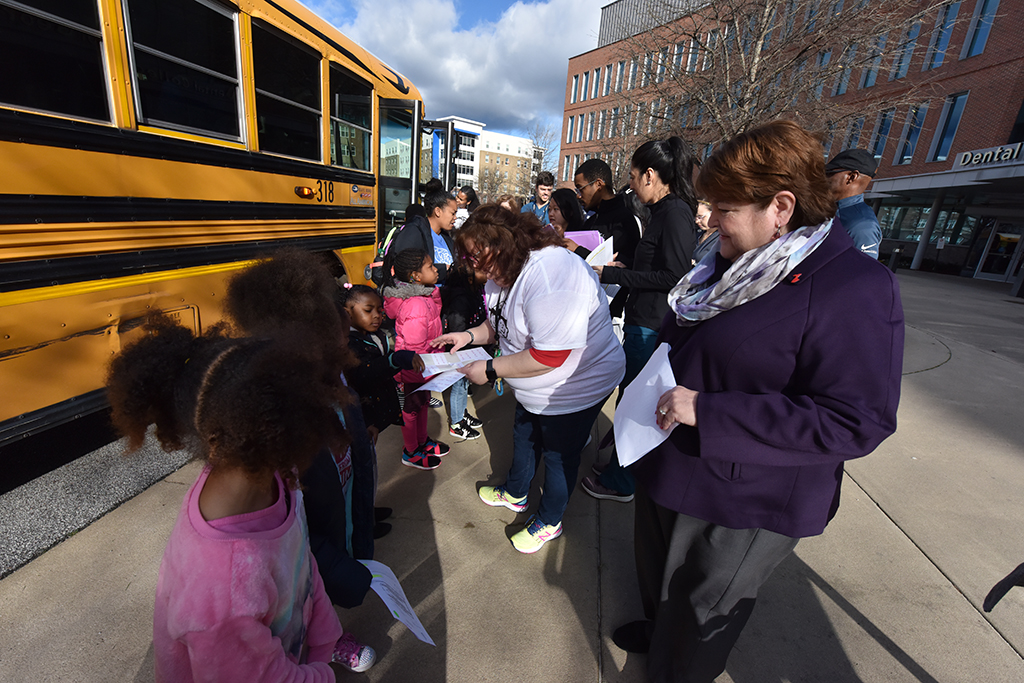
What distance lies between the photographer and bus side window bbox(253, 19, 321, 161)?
11.0 ft

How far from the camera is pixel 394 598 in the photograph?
4.37ft

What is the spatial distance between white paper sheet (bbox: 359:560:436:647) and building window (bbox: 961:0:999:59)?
2662 centimetres

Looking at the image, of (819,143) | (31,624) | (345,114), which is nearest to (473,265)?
(819,143)

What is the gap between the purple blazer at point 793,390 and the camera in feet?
3.35

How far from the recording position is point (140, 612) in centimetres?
184

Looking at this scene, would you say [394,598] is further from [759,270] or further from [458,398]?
[458,398]

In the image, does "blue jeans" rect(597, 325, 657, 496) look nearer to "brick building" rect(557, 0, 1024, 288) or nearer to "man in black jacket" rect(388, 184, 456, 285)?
"man in black jacket" rect(388, 184, 456, 285)

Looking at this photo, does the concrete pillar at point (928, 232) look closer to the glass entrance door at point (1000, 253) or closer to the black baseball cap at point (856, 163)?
the glass entrance door at point (1000, 253)

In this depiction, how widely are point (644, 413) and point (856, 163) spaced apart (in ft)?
9.33

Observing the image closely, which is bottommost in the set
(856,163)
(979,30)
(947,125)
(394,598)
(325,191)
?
(394,598)

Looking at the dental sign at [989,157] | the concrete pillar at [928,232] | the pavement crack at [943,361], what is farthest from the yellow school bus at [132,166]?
the concrete pillar at [928,232]

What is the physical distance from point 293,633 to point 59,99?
9.57ft

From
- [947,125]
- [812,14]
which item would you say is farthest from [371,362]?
[947,125]

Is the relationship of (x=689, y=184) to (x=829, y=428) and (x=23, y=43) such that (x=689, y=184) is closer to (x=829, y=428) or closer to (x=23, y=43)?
(x=829, y=428)
